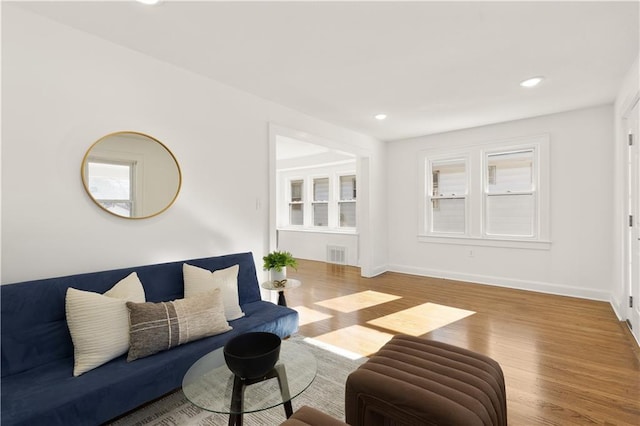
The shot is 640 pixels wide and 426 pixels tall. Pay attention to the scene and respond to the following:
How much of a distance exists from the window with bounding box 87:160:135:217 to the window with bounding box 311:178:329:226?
5.01 m

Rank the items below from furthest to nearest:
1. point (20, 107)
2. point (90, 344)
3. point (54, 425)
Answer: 1. point (20, 107)
2. point (90, 344)
3. point (54, 425)

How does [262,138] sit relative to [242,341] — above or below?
above

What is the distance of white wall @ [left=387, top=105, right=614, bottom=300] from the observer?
13.1 feet

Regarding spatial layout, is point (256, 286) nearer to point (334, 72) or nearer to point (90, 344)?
point (90, 344)

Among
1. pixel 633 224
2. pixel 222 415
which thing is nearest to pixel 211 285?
Result: pixel 222 415

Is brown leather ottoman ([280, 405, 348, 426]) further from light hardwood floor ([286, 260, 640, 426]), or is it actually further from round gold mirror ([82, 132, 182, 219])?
round gold mirror ([82, 132, 182, 219])

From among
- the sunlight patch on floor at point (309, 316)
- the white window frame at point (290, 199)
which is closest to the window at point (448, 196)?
the sunlight patch on floor at point (309, 316)

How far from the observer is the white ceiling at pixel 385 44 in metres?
2.00

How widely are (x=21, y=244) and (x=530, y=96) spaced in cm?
489

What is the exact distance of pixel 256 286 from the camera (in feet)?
9.78

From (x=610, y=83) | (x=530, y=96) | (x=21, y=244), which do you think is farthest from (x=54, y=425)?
(x=610, y=83)

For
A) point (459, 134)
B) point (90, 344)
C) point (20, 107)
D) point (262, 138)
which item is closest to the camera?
point (90, 344)

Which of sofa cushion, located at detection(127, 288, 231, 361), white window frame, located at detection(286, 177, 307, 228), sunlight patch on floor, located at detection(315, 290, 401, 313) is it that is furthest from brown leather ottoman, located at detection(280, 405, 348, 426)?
white window frame, located at detection(286, 177, 307, 228)

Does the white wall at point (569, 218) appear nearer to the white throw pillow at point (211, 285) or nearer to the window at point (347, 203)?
the window at point (347, 203)
